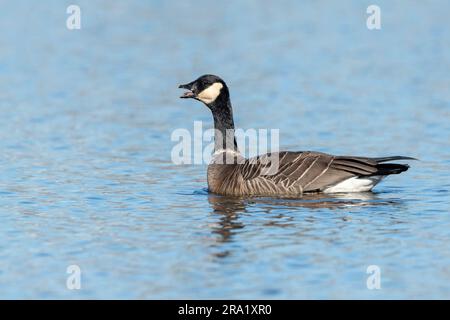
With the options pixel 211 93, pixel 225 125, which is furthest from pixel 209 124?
pixel 211 93

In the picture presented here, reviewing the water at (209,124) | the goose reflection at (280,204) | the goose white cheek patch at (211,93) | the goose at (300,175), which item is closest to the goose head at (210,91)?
the goose white cheek patch at (211,93)

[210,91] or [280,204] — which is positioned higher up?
[210,91]

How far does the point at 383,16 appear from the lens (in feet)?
111

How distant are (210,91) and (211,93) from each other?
0.13ft

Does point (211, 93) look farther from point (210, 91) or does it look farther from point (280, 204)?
point (280, 204)

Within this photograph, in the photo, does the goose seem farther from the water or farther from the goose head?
the goose head

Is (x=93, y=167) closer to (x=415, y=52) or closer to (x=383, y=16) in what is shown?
(x=415, y=52)

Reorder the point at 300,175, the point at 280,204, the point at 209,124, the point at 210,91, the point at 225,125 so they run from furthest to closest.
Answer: the point at 209,124 < the point at 225,125 < the point at 210,91 < the point at 300,175 < the point at 280,204

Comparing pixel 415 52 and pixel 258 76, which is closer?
pixel 258 76

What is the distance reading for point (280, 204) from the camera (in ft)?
47.7

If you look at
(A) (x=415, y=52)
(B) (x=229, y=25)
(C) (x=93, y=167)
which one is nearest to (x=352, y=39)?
(A) (x=415, y=52)

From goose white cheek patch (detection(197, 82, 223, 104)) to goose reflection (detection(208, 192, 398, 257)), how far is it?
173 centimetres

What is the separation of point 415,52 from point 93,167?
1460 centimetres
